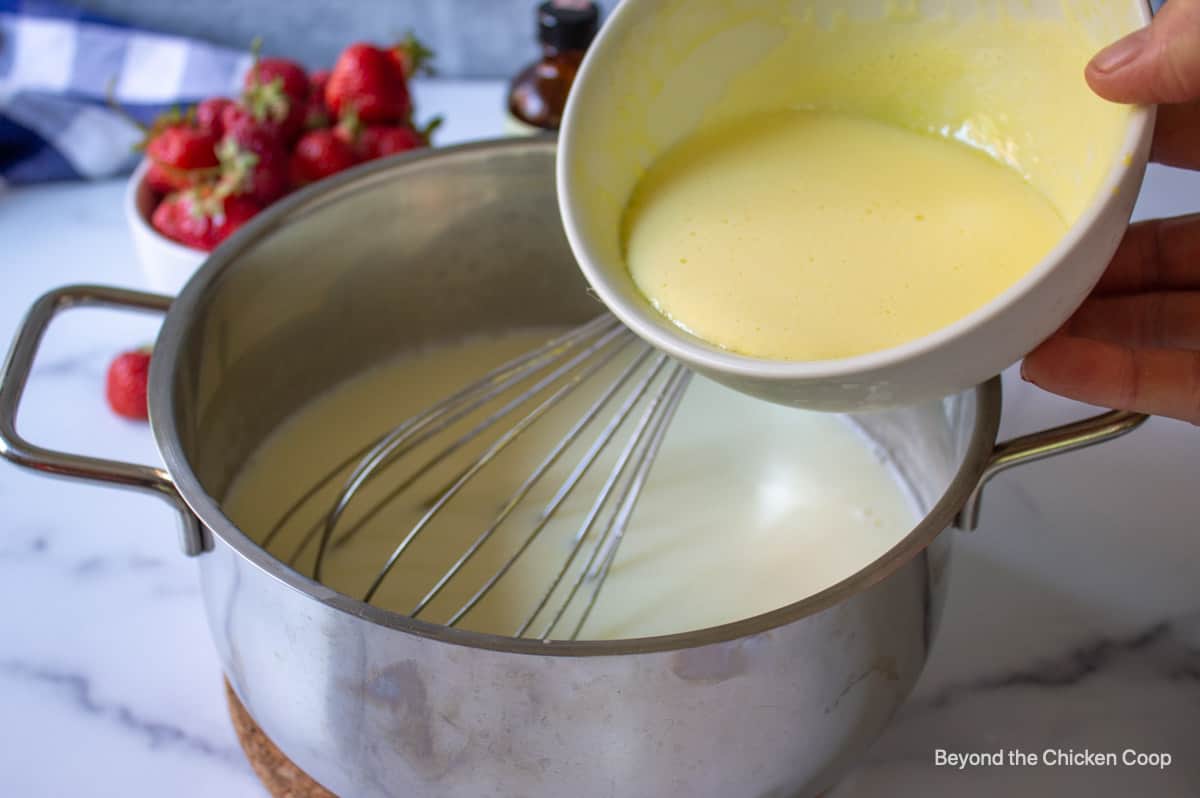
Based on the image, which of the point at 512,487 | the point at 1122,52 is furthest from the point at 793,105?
the point at 512,487

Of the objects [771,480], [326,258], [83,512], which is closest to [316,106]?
[326,258]

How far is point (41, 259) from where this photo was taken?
991 millimetres

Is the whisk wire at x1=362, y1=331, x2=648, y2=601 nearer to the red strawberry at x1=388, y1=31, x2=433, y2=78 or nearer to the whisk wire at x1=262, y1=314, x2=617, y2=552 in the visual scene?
the whisk wire at x1=262, y1=314, x2=617, y2=552

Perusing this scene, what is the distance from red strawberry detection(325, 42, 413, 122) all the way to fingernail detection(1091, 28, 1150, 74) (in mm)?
647

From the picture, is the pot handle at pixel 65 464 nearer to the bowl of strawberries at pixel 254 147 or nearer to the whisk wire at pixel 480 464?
the whisk wire at pixel 480 464

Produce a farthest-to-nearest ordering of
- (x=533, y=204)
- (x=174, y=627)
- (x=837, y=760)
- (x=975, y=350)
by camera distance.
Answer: (x=533, y=204) → (x=174, y=627) → (x=837, y=760) → (x=975, y=350)

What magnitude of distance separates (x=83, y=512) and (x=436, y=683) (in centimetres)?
42

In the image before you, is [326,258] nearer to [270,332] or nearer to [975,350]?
[270,332]

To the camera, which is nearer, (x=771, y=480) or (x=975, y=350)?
(x=975, y=350)

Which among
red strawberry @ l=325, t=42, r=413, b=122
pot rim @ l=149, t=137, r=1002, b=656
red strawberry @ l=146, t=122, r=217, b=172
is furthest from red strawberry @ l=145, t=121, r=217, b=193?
pot rim @ l=149, t=137, r=1002, b=656

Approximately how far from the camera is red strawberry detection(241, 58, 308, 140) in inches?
36.2

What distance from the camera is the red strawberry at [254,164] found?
0.88 meters

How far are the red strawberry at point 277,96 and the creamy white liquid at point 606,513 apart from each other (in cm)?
23

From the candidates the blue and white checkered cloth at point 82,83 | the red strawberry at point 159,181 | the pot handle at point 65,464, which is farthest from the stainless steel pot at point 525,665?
the blue and white checkered cloth at point 82,83
